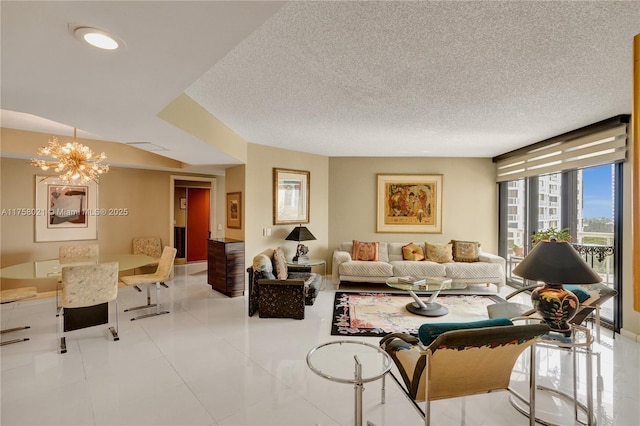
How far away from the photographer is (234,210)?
5270 millimetres

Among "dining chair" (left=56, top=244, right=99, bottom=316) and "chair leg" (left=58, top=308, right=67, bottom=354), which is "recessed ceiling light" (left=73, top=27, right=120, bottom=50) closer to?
"chair leg" (left=58, top=308, right=67, bottom=354)

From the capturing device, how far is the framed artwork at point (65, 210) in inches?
189

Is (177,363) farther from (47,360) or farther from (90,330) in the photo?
(90,330)

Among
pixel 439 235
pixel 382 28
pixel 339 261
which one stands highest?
pixel 382 28

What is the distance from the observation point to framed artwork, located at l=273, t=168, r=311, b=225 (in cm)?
Result: 546

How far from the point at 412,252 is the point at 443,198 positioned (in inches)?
55.4

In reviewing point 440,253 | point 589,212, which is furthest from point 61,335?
point 589,212

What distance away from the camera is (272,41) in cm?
203

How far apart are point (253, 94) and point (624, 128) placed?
14.1 ft

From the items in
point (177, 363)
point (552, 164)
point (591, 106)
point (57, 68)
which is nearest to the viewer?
point (57, 68)

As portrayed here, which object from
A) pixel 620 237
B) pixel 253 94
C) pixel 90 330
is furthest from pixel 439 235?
pixel 90 330

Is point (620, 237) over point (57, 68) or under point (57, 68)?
under

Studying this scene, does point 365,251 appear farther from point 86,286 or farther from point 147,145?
point 86,286

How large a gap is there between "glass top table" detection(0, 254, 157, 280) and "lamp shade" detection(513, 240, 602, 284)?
426 cm
